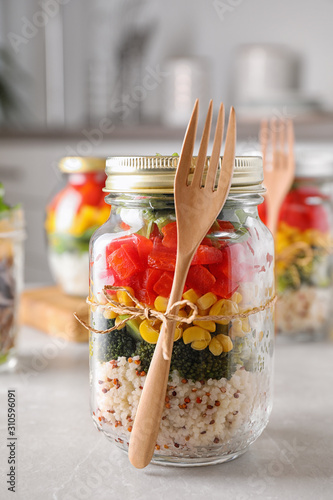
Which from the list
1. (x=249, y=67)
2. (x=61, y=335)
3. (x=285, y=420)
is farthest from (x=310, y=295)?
(x=249, y=67)

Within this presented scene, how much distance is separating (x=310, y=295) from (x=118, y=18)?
2.42m

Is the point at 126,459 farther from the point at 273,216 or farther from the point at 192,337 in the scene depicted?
the point at 273,216

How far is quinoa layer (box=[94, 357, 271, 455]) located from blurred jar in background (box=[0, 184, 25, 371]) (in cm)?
34

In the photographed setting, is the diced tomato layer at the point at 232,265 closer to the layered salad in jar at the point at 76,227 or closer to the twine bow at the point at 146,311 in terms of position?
the twine bow at the point at 146,311

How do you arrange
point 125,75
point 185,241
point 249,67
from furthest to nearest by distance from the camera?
point 125,75 < point 249,67 < point 185,241

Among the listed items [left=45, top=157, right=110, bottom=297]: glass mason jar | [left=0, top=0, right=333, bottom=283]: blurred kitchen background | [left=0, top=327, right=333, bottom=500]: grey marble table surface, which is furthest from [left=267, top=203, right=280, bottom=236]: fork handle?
[left=0, top=0, right=333, bottom=283]: blurred kitchen background

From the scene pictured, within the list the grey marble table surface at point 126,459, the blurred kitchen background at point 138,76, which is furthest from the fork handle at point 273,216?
the blurred kitchen background at point 138,76

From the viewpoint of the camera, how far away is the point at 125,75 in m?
2.97

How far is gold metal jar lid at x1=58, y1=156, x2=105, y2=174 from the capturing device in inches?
46.9

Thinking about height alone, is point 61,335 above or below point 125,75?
below

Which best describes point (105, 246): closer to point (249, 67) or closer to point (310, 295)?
point (310, 295)

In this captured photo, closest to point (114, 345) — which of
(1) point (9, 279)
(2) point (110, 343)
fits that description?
(2) point (110, 343)

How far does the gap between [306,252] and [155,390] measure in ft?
1.73

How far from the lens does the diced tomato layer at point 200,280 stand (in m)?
0.56
